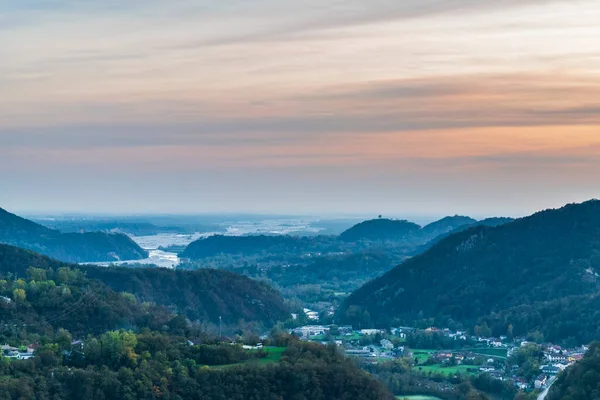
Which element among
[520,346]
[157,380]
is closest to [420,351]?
[520,346]

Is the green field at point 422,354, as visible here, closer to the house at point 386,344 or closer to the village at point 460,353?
the village at point 460,353

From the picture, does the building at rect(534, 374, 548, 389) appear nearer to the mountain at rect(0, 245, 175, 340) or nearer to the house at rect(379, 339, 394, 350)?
the house at rect(379, 339, 394, 350)

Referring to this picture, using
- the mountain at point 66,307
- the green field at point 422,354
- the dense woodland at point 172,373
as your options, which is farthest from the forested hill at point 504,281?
the dense woodland at point 172,373

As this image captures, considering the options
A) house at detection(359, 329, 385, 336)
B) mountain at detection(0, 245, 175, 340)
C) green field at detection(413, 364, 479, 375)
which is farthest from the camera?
house at detection(359, 329, 385, 336)

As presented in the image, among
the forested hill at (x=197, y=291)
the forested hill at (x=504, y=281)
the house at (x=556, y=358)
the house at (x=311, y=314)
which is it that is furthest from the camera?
the house at (x=311, y=314)

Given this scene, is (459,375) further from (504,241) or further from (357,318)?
(504,241)

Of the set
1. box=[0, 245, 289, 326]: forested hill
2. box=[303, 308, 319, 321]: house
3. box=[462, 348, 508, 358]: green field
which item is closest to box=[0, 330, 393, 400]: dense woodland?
box=[462, 348, 508, 358]: green field
